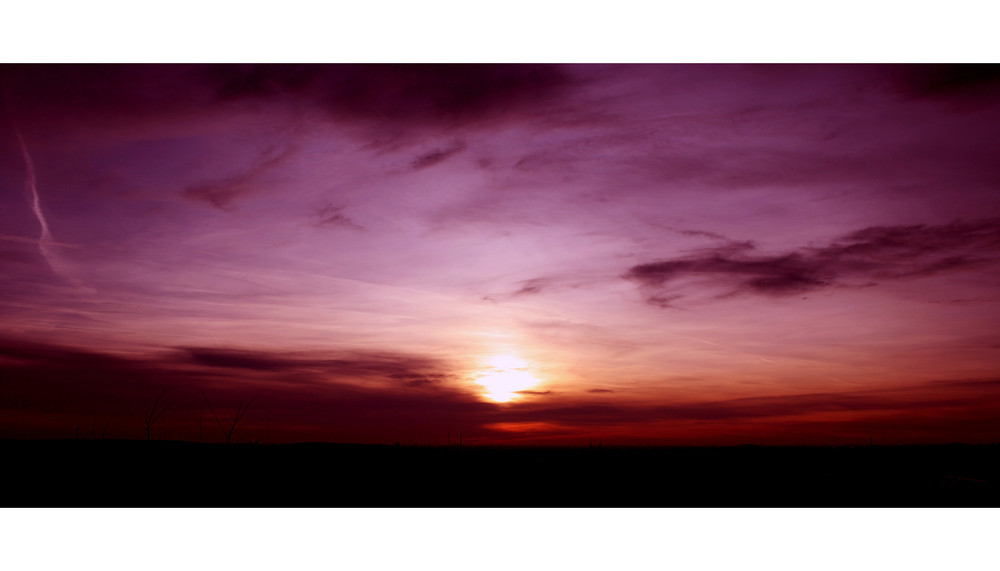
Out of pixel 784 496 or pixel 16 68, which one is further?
pixel 784 496

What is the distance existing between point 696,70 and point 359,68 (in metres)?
4.40

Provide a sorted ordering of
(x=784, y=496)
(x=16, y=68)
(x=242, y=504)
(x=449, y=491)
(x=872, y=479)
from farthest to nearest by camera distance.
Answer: (x=872, y=479)
(x=784, y=496)
(x=449, y=491)
(x=242, y=504)
(x=16, y=68)

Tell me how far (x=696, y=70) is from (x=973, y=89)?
345cm

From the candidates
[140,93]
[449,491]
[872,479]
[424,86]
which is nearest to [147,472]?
[449,491]

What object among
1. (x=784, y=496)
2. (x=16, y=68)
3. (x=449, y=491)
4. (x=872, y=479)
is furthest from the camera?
(x=872, y=479)

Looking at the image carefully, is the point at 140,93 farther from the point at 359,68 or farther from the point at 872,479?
the point at 872,479

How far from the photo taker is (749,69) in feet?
25.4

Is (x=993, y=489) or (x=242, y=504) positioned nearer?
(x=242, y=504)

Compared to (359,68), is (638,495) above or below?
below

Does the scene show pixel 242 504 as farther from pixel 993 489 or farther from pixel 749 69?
pixel 993 489

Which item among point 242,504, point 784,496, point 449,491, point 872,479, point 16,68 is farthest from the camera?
point 872,479

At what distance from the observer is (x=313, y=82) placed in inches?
309

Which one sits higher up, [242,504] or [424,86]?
[424,86]

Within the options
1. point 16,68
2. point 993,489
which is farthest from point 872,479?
point 16,68
